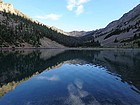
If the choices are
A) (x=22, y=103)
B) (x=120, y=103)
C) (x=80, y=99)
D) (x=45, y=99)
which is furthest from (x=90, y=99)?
(x=22, y=103)

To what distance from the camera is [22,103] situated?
22.9 metres

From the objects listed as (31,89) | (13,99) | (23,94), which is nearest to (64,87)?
(31,89)

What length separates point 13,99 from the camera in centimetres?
2467

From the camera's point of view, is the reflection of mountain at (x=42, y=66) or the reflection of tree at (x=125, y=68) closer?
the reflection of mountain at (x=42, y=66)

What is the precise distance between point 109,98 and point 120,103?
2276 mm

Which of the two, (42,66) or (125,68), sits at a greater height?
(42,66)

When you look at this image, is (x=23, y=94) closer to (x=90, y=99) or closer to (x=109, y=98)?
(x=90, y=99)

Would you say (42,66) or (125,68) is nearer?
(125,68)

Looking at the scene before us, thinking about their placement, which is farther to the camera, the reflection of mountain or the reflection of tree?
the reflection of tree

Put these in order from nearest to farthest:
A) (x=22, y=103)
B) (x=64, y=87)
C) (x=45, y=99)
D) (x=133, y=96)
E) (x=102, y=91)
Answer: (x=22, y=103) → (x=45, y=99) → (x=133, y=96) → (x=102, y=91) → (x=64, y=87)

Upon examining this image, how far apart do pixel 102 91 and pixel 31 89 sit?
399 inches

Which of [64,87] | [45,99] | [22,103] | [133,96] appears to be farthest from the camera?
[64,87]

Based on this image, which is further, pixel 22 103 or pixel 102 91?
pixel 102 91

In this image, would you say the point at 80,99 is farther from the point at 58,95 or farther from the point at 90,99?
the point at 58,95
